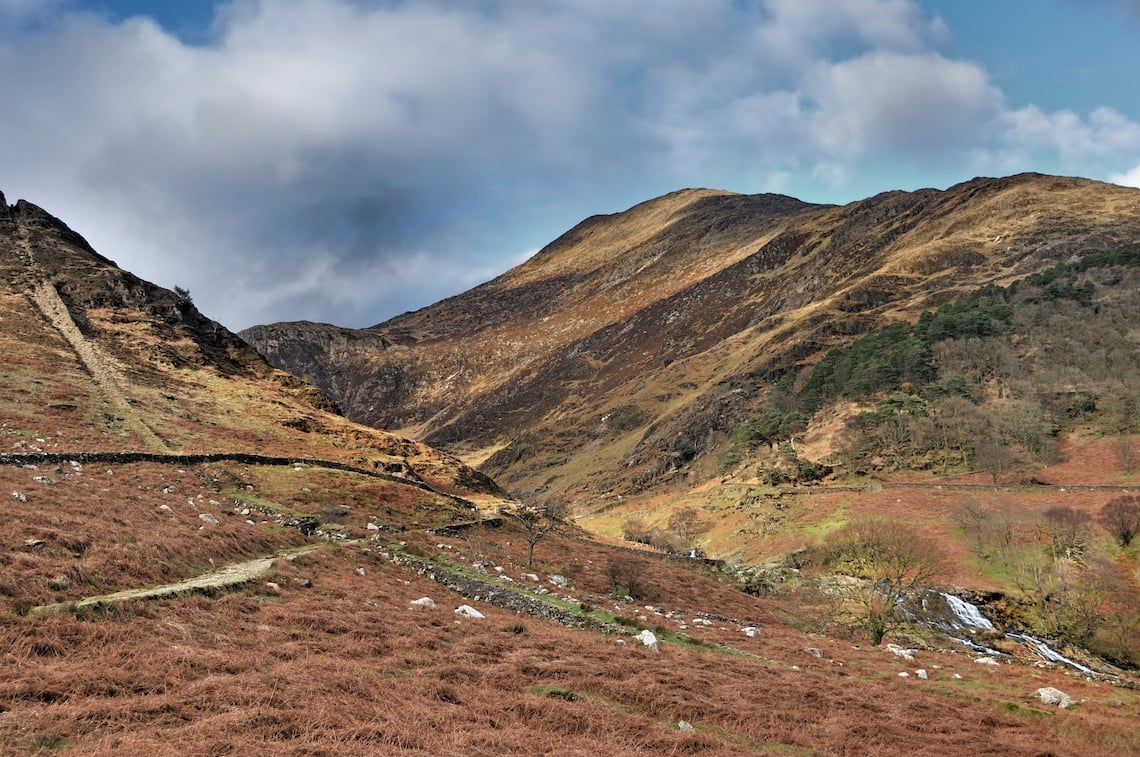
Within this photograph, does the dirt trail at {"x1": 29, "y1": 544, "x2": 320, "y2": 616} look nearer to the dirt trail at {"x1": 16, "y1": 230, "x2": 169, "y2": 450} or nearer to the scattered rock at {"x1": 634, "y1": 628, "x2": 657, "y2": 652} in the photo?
the scattered rock at {"x1": 634, "y1": 628, "x2": 657, "y2": 652}

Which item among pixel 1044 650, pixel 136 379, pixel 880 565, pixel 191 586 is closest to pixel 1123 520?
pixel 1044 650

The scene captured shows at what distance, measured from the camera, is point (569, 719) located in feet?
33.8

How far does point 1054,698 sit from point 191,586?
24.8 metres

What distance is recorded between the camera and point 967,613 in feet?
145

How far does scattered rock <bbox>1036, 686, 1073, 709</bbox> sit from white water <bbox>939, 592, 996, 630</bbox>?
95.7ft

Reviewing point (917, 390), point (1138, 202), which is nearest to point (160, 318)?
point (917, 390)

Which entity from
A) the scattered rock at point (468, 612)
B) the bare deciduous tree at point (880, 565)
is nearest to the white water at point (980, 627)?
the bare deciduous tree at point (880, 565)

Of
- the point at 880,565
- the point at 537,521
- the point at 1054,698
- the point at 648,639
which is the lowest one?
the point at 880,565

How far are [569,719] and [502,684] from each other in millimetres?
2035

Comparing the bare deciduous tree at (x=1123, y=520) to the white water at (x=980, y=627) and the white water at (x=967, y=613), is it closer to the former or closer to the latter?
the white water at (x=980, y=627)

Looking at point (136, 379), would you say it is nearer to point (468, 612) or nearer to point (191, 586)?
point (191, 586)

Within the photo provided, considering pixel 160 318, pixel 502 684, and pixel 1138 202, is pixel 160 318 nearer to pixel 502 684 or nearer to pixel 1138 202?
pixel 502 684

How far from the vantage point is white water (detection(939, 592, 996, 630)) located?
141 ft

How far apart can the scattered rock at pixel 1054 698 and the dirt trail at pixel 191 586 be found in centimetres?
2367
